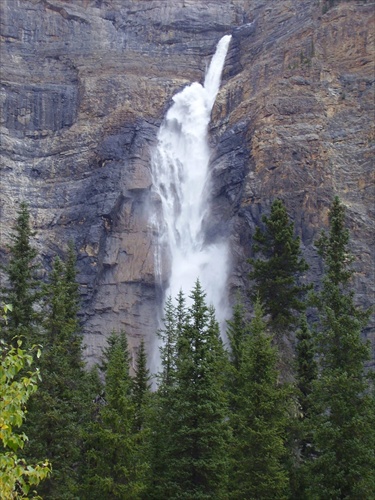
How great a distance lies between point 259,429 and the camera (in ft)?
72.7

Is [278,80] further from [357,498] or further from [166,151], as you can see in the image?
[357,498]

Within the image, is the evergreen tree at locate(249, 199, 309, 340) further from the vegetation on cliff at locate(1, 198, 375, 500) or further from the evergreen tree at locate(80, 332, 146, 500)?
the evergreen tree at locate(80, 332, 146, 500)

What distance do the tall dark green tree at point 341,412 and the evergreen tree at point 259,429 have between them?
4.10ft

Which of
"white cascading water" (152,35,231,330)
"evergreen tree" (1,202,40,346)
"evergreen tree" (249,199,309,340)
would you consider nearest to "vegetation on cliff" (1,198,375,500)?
"evergreen tree" (1,202,40,346)

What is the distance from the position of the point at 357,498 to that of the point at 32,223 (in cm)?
4517

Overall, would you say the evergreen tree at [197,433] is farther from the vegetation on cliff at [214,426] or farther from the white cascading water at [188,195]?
the white cascading water at [188,195]

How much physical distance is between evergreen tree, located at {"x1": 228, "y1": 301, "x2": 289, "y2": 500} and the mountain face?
78.9 ft

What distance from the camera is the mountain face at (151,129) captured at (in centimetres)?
5338

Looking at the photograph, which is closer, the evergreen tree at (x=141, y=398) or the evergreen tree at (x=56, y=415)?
the evergreen tree at (x=56, y=415)

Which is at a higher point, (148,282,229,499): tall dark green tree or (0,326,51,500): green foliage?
(148,282,229,499): tall dark green tree

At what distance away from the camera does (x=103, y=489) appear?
21594 millimetres

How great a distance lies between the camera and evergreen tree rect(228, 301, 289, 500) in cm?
2162

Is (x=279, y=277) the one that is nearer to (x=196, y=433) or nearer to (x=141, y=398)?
(x=141, y=398)

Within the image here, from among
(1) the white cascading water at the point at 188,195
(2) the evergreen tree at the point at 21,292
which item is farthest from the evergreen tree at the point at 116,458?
(1) the white cascading water at the point at 188,195
